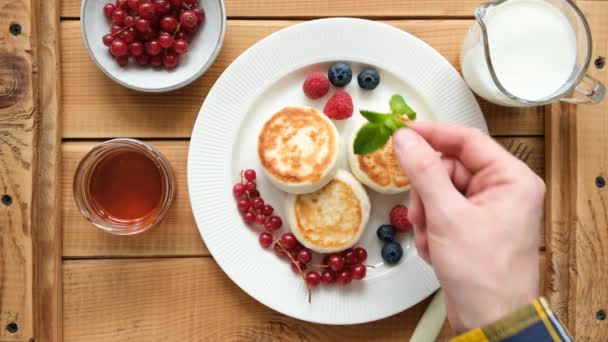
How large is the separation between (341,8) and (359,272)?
23.0 inches

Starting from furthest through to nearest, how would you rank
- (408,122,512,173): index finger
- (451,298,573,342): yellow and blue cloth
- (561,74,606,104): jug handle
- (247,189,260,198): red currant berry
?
(247,189,260,198): red currant berry → (561,74,606,104): jug handle → (408,122,512,173): index finger → (451,298,573,342): yellow and blue cloth

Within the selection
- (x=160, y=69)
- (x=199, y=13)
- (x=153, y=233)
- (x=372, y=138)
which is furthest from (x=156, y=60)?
(x=372, y=138)

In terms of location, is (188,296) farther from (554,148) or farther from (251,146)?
(554,148)

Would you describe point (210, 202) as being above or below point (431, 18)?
below

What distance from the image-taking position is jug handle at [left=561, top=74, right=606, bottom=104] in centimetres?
107

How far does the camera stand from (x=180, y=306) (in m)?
1.21

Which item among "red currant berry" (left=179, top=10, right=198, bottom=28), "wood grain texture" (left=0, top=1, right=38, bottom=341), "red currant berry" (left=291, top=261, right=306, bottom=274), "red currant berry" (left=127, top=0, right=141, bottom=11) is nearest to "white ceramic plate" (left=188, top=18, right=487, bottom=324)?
"red currant berry" (left=291, top=261, right=306, bottom=274)

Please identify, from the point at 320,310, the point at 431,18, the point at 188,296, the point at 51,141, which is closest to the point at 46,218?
the point at 51,141

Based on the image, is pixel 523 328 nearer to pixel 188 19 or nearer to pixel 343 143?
pixel 343 143

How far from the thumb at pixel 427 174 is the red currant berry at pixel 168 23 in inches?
22.1

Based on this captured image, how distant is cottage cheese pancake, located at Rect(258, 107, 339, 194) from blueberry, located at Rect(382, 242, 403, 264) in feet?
0.65

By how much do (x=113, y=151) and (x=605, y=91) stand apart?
1.02 m

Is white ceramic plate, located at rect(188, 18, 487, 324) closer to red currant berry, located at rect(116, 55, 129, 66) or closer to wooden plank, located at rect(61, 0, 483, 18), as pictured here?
wooden plank, located at rect(61, 0, 483, 18)

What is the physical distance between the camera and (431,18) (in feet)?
3.98
